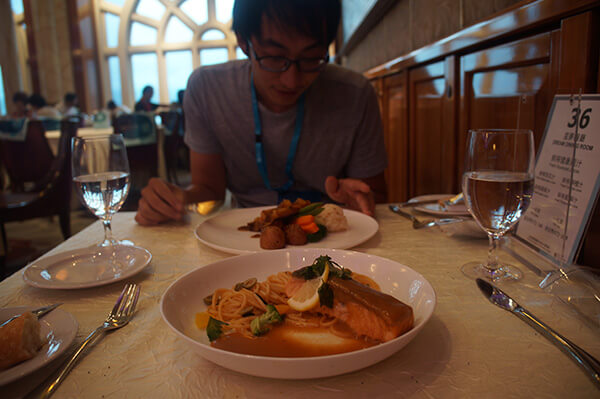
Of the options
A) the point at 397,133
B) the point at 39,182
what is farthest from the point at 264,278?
the point at 39,182

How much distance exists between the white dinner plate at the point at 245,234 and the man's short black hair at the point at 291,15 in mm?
678

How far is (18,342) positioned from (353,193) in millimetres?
998

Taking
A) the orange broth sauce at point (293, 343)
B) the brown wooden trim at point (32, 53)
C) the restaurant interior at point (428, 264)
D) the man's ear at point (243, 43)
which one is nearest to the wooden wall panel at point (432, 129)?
the restaurant interior at point (428, 264)

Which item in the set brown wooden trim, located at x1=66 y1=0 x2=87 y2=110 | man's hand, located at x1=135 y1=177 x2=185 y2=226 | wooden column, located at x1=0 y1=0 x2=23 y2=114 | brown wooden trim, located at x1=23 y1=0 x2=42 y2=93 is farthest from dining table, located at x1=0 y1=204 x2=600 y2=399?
brown wooden trim, located at x1=66 y1=0 x2=87 y2=110

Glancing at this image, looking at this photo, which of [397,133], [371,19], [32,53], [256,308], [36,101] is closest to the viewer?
[256,308]

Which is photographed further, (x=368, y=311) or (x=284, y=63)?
(x=284, y=63)

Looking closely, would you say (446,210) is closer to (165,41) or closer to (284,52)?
(284,52)

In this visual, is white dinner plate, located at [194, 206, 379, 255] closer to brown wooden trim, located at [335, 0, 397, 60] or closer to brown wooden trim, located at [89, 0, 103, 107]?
brown wooden trim, located at [335, 0, 397, 60]

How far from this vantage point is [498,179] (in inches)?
29.8

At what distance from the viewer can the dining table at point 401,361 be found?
48cm

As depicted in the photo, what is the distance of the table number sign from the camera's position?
2.54 feet

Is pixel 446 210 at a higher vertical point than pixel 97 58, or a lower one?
lower

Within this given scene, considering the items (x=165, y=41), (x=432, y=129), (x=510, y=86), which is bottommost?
(x=432, y=129)

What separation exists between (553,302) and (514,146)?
0.28 m
